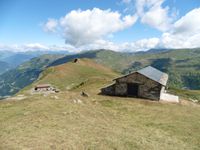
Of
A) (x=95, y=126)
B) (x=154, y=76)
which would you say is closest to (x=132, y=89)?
(x=154, y=76)

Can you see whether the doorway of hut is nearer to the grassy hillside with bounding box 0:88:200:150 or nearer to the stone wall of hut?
the stone wall of hut

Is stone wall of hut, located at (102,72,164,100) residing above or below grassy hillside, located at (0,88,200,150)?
above

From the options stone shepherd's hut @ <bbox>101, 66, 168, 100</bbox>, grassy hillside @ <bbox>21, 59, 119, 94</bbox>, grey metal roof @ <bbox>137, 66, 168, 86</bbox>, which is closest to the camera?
stone shepherd's hut @ <bbox>101, 66, 168, 100</bbox>

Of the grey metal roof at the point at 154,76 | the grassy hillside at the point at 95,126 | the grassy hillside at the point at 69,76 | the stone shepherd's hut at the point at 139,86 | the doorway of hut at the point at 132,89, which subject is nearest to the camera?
the grassy hillside at the point at 95,126

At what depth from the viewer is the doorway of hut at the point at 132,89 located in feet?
166

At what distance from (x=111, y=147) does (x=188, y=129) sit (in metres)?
14.4

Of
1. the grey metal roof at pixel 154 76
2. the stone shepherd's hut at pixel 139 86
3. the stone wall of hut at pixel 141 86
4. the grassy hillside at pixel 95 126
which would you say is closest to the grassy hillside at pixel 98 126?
the grassy hillside at pixel 95 126

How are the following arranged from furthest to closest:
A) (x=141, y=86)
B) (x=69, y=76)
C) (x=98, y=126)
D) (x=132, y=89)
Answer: (x=69, y=76)
(x=132, y=89)
(x=141, y=86)
(x=98, y=126)

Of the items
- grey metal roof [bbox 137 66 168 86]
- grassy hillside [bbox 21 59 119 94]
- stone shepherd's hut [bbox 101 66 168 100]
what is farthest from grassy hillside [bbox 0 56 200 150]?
grassy hillside [bbox 21 59 119 94]

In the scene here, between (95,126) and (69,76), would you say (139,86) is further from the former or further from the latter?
(69,76)

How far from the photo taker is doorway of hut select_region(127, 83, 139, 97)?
50.5 metres

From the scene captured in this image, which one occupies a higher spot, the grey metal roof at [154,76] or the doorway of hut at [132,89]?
the grey metal roof at [154,76]

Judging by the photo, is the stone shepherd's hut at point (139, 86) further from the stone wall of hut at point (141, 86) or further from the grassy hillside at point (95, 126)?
the grassy hillside at point (95, 126)

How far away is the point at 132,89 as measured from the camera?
5103 cm
